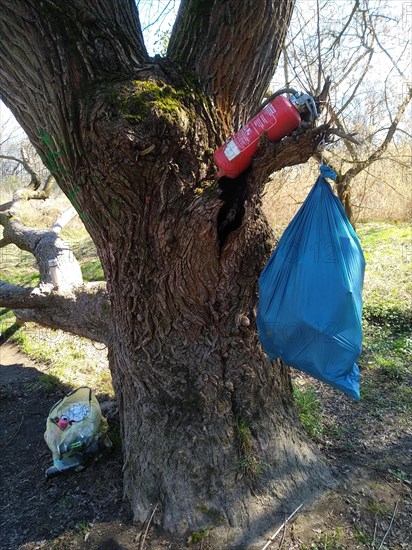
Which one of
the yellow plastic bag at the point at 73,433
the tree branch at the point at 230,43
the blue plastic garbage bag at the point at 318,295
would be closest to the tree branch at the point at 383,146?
the tree branch at the point at 230,43

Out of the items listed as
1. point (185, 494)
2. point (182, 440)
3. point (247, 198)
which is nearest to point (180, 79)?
point (247, 198)

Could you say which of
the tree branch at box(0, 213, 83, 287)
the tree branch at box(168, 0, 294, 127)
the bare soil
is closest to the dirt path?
the bare soil

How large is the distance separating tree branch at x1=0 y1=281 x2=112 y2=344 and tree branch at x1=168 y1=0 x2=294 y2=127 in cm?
175

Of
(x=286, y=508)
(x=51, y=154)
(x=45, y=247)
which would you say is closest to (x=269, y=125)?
(x=51, y=154)

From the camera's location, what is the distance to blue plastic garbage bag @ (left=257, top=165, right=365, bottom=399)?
174 centimetres

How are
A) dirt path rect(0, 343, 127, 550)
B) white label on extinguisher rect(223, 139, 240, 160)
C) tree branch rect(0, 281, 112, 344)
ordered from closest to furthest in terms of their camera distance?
white label on extinguisher rect(223, 139, 240, 160)
dirt path rect(0, 343, 127, 550)
tree branch rect(0, 281, 112, 344)

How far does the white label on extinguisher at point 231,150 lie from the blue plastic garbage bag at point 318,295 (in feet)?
1.40

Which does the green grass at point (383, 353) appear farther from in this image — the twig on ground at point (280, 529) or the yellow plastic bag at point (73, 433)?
the yellow plastic bag at point (73, 433)

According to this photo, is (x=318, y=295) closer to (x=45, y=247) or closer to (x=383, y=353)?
(x=383, y=353)

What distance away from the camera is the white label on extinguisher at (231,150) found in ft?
5.61

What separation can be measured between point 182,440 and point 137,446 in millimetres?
280

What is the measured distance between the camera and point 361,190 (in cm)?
930

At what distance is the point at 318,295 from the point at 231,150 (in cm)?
70

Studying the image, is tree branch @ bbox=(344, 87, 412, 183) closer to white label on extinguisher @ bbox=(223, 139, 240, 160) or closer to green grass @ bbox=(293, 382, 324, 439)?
green grass @ bbox=(293, 382, 324, 439)
